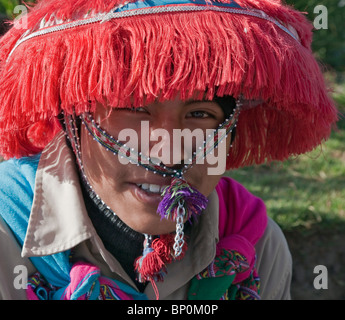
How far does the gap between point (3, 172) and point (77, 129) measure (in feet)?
1.13

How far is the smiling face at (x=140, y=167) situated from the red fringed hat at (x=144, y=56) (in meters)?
0.10

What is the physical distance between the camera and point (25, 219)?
73.9 inches

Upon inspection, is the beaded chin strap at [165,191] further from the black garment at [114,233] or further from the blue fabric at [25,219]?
the blue fabric at [25,219]

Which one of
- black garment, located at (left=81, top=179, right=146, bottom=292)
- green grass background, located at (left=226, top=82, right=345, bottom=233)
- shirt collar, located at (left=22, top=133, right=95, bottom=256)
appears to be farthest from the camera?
green grass background, located at (left=226, top=82, right=345, bottom=233)

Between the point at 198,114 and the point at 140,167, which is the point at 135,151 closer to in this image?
the point at 140,167

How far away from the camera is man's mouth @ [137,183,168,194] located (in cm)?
180

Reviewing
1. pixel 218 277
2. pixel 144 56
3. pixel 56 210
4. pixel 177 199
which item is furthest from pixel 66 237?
pixel 144 56

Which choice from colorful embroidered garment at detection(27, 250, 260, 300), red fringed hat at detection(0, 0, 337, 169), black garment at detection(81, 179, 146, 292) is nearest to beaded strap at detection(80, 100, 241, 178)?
red fringed hat at detection(0, 0, 337, 169)

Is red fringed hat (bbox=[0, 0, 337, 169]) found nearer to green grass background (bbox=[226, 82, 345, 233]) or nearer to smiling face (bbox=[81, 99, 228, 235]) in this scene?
smiling face (bbox=[81, 99, 228, 235])

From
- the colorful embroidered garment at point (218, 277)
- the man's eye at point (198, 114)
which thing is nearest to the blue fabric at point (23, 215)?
the colorful embroidered garment at point (218, 277)

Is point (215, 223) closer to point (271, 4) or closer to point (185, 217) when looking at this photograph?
point (185, 217)

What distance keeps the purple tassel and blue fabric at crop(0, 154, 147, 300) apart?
383 millimetres

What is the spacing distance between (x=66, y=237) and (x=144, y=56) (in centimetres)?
72
